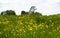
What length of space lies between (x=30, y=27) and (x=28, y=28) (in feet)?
0.78

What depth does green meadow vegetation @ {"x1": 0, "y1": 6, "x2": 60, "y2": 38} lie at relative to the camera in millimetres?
13352

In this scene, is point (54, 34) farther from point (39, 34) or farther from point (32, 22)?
point (32, 22)

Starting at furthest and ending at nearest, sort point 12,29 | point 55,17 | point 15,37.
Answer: point 55,17 < point 12,29 < point 15,37

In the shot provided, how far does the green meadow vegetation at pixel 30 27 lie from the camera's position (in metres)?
13.4

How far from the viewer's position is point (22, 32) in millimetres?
13727

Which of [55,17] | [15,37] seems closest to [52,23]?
[55,17]

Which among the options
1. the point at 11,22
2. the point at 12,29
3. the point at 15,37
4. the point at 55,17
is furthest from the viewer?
the point at 55,17

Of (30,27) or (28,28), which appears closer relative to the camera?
(28,28)

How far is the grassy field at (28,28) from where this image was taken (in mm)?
13342

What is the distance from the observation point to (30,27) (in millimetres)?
14672

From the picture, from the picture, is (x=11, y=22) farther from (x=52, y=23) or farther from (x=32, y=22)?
(x=52, y=23)

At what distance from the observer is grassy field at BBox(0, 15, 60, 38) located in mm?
13342

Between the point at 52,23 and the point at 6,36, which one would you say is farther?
the point at 52,23

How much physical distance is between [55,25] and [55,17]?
2162 mm
